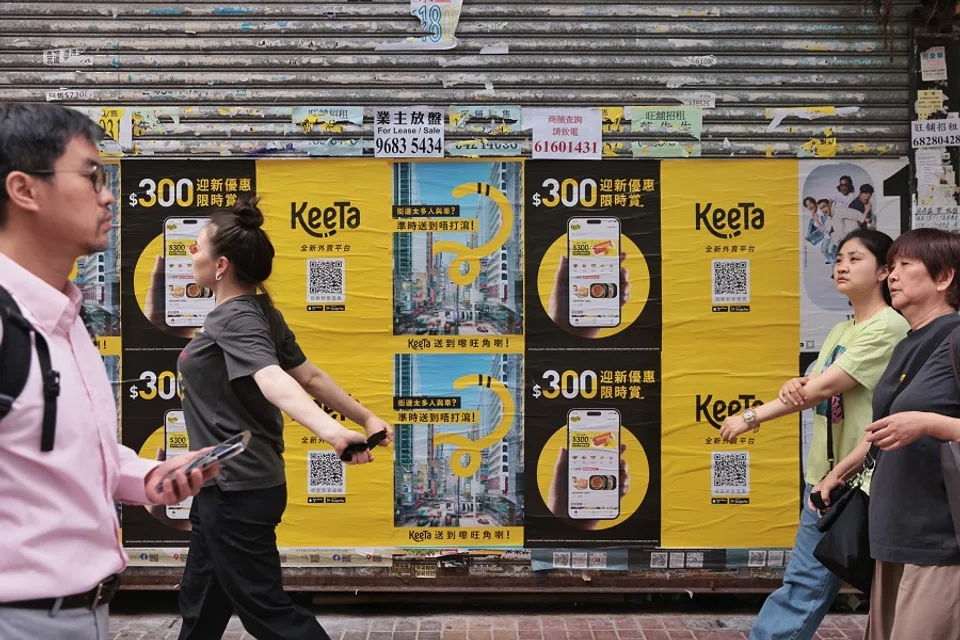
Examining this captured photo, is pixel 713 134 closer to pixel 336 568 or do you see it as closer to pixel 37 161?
pixel 336 568

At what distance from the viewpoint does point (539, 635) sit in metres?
4.75

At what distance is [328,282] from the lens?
5.04 meters

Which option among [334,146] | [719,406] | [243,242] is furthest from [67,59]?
[719,406]

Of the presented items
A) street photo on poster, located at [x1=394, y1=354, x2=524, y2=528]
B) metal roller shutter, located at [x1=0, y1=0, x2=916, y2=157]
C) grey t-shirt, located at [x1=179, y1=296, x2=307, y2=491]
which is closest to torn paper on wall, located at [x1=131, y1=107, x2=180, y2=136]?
metal roller shutter, located at [x1=0, y1=0, x2=916, y2=157]

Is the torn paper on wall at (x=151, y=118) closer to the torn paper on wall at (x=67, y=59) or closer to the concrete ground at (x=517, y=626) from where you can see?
the torn paper on wall at (x=67, y=59)

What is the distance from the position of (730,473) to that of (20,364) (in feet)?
13.6

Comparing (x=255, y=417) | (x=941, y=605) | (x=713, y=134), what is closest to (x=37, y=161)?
(x=255, y=417)

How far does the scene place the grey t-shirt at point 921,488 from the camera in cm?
298

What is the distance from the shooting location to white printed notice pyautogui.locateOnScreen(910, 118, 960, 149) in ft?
16.3

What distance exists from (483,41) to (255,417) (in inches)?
108

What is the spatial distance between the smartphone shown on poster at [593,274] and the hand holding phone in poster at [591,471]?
56 cm

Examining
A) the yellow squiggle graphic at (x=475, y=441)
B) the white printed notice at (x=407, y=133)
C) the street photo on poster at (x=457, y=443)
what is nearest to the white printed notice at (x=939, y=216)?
the street photo on poster at (x=457, y=443)

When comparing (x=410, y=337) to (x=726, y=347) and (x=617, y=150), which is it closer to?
(x=617, y=150)

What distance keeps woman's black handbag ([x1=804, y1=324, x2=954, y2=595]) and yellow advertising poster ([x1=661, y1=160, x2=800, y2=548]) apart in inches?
59.3
